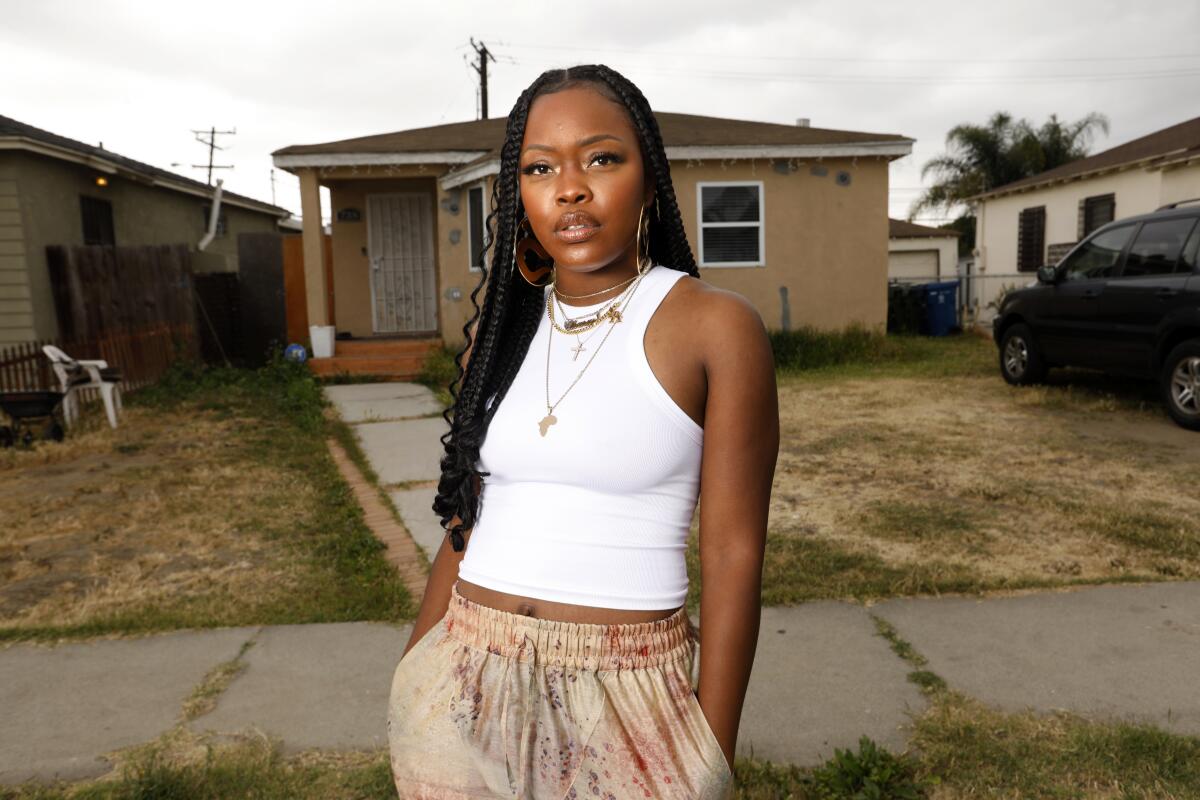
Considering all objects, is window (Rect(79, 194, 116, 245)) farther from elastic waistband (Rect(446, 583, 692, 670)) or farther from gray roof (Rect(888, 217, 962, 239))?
gray roof (Rect(888, 217, 962, 239))

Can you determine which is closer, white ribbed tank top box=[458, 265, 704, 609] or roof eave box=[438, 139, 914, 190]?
white ribbed tank top box=[458, 265, 704, 609]

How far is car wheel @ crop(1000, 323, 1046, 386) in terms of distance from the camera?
10.4 m

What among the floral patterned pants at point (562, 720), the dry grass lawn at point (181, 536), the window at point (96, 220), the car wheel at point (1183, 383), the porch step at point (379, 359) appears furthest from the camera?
the window at point (96, 220)

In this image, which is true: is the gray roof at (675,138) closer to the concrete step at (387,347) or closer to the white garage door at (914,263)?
the concrete step at (387,347)

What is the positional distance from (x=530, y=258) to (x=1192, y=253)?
27.3ft

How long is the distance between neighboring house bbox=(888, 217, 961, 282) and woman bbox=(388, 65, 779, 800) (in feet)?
99.7

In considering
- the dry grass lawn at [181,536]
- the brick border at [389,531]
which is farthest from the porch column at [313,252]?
the brick border at [389,531]

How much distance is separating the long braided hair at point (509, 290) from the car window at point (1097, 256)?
8.94 m

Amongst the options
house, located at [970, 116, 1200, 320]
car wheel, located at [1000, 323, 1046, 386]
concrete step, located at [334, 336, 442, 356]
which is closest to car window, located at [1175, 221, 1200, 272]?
car wheel, located at [1000, 323, 1046, 386]

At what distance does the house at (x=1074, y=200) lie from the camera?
647 inches

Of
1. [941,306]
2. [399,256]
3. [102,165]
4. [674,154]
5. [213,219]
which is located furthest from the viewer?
[213,219]

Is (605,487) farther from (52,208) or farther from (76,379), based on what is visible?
(52,208)

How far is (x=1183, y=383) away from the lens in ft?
26.4

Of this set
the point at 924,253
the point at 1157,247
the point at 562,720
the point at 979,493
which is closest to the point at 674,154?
the point at 1157,247
